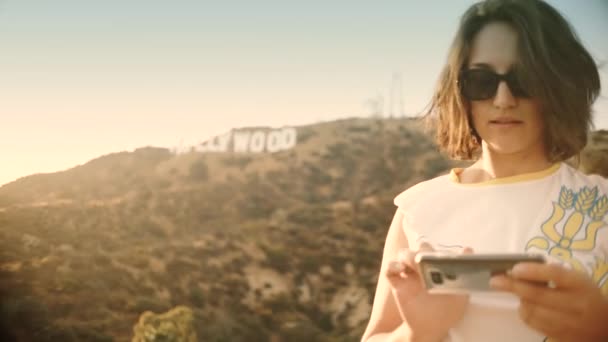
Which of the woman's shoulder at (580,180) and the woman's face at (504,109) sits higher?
the woman's face at (504,109)

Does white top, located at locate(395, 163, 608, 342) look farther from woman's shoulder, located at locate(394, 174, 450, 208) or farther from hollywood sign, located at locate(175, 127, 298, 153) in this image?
hollywood sign, located at locate(175, 127, 298, 153)

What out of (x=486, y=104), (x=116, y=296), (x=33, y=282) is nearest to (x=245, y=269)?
(x=116, y=296)

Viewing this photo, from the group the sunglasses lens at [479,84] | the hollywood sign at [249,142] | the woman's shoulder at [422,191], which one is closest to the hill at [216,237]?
the hollywood sign at [249,142]

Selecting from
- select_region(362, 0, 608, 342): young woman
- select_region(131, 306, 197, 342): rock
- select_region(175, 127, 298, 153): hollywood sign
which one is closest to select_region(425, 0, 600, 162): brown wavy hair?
select_region(362, 0, 608, 342): young woman

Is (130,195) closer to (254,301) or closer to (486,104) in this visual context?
(254,301)

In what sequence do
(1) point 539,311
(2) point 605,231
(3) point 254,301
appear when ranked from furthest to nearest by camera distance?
(3) point 254,301, (2) point 605,231, (1) point 539,311

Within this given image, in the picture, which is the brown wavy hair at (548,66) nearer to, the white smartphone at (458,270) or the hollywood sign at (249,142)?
the white smartphone at (458,270)

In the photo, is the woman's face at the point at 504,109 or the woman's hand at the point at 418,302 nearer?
the woman's hand at the point at 418,302
